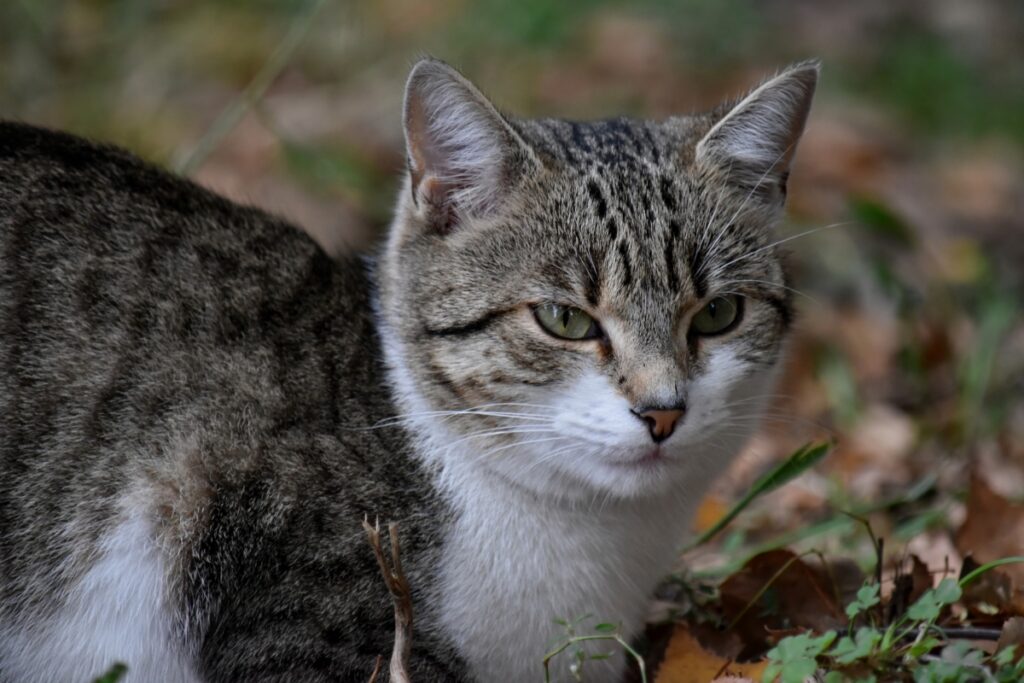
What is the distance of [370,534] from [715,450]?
1.12m

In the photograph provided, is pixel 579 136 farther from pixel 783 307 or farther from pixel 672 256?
pixel 783 307

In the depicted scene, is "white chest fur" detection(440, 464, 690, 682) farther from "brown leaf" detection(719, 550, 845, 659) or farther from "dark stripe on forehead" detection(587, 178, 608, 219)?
"dark stripe on forehead" detection(587, 178, 608, 219)

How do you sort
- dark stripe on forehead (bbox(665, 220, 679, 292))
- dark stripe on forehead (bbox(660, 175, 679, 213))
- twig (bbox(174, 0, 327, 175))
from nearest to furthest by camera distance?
1. dark stripe on forehead (bbox(665, 220, 679, 292))
2. dark stripe on forehead (bbox(660, 175, 679, 213))
3. twig (bbox(174, 0, 327, 175))

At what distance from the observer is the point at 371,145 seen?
7.71 metres

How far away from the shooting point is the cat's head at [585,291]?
317 centimetres

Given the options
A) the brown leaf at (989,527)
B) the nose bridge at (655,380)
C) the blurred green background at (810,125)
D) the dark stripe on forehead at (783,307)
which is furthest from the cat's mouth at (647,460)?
the blurred green background at (810,125)

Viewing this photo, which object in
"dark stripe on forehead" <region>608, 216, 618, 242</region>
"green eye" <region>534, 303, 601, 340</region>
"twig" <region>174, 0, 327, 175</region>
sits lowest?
"green eye" <region>534, 303, 601, 340</region>

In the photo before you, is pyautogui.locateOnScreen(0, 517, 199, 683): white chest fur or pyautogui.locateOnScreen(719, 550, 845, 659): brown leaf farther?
pyautogui.locateOnScreen(719, 550, 845, 659): brown leaf

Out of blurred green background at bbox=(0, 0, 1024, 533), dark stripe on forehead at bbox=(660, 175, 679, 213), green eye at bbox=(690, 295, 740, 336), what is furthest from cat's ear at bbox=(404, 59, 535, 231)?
blurred green background at bbox=(0, 0, 1024, 533)

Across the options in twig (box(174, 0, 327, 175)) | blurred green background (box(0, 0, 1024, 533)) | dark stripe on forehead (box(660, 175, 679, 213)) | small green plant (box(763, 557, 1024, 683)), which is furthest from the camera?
blurred green background (box(0, 0, 1024, 533))

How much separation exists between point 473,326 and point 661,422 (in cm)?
61

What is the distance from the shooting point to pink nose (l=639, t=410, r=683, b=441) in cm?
305

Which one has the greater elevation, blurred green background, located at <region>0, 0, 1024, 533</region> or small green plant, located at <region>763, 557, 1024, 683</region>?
blurred green background, located at <region>0, 0, 1024, 533</region>

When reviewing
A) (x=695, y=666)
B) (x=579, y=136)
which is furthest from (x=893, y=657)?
(x=579, y=136)
